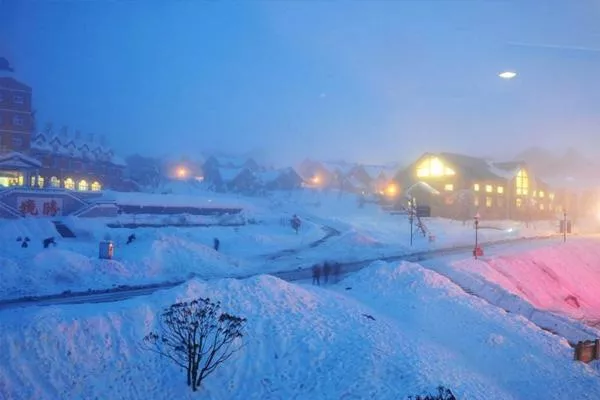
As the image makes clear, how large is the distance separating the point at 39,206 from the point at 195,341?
28.3 meters

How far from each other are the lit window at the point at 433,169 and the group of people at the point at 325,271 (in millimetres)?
39175

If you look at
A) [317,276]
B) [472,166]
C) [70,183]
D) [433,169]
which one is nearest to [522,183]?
[472,166]

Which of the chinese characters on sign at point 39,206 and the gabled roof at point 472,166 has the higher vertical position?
the gabled roof at point 472,166

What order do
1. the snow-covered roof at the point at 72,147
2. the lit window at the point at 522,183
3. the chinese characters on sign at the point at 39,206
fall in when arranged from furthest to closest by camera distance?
the lit window at the point at 522,183
the snow-covered roof at the point at 72,147
the chinese characters on sign at the point at 39,206

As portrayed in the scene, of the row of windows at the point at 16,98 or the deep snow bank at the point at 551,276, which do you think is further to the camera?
the row of windows at the point at 16,98

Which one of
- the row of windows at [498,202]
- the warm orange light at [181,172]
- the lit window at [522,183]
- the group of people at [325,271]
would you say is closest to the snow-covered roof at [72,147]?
the warm orange light at [181,172]

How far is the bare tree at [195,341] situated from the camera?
13625mm

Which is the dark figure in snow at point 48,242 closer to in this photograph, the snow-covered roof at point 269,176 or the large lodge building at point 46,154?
the large lodge building at point 46,154

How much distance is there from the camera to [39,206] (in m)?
36.1

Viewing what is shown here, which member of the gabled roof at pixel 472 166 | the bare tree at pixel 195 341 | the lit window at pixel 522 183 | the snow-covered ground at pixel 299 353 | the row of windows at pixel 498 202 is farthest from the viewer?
the lit window at pixel 522 183

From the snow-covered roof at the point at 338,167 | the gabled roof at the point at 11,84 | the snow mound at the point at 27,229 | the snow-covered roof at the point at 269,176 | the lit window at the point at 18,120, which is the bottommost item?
the snow mound at the point at 27,229

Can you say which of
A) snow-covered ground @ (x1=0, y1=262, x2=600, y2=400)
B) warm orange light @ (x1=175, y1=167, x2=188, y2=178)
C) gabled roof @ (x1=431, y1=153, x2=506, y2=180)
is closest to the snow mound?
snow-covered ground @ (x1=0, y1=262, x2=600, y2=400)

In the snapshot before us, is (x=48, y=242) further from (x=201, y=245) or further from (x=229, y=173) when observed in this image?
(x=229, y=173)

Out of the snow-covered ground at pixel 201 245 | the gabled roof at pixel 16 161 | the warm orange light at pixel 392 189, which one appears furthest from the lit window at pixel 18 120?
the warm orange light at pixel 392 189
